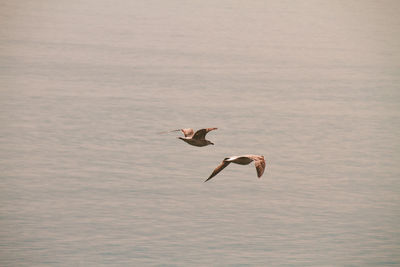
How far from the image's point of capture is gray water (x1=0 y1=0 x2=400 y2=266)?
38.3 meters

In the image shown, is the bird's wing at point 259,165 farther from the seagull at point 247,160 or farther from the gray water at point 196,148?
the gray water at point 196,148

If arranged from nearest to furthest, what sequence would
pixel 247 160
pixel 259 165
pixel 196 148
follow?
1. pixel 259 165
2. pixel 247 160
3. pixel 196 148

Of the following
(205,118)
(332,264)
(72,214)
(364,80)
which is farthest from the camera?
(364,80)

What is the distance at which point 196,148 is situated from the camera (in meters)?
50.3

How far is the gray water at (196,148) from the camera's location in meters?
38.3

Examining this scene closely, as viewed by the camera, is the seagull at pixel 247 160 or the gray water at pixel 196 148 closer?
the seagull at pixel 247 160

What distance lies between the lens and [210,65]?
68.3 m

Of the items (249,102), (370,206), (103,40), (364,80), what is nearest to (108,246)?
(370,206)

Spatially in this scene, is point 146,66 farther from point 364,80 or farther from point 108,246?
point 108,246

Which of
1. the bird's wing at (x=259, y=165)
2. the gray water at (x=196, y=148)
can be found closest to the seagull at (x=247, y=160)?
the bird's wing at (x=259, y=165)

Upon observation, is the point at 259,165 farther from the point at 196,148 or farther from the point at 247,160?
the point at 196,148

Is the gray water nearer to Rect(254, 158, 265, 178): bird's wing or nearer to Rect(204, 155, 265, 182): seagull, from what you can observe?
Rect(204, 155, 265, 182): seagull

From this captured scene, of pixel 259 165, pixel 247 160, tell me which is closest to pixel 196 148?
pixel 247 160

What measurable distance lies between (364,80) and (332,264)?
1273 inches
